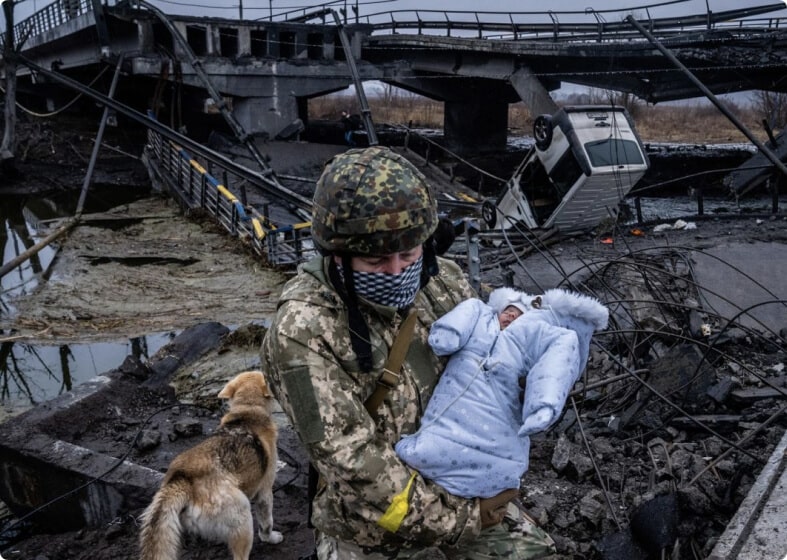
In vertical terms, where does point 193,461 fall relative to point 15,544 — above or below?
above

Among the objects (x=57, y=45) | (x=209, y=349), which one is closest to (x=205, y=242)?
(x=209, y=349)

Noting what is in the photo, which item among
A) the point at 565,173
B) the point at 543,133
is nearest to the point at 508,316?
the point at 565,173

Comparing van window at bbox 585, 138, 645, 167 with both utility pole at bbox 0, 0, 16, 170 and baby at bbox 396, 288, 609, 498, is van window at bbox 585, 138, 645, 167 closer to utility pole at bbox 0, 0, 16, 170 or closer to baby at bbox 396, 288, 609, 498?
baby at bbox 396, 288, 609, 498

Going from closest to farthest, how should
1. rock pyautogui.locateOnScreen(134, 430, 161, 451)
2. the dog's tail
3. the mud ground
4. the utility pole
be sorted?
1. the dog's tail
2. the mud ground
3. rock pyautogui.locateOnScreen(134, 430, 161, 451)
4. the utility pole

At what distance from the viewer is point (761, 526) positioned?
10.9ft

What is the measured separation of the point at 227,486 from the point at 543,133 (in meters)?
12.2

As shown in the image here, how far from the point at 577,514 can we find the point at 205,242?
12844mm

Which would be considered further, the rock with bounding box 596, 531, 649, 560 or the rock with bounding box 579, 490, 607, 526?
the rock with bounding box 579, 490, 607, 526

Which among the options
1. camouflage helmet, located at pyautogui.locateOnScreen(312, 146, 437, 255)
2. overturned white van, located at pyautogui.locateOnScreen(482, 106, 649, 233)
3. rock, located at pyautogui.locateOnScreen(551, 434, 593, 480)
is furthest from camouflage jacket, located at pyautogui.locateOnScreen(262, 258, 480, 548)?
overturned white van, located at pyautogui.locateOnScreen(482, 106, 649, 233)

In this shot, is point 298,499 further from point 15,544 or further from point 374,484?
point 374,484

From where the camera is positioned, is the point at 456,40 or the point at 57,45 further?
the point at 57,45

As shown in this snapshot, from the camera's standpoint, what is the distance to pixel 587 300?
2461 mm

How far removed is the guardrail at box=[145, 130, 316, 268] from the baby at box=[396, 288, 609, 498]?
945cm

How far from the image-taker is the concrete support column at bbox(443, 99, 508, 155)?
33938 mm
